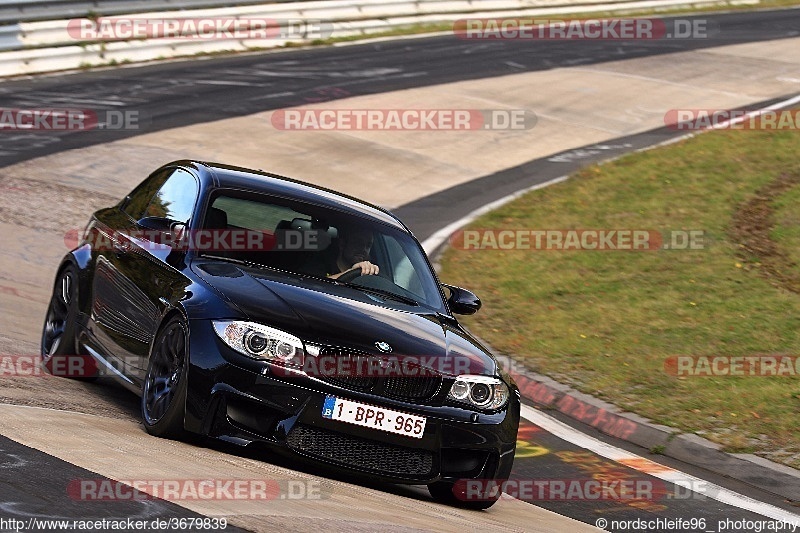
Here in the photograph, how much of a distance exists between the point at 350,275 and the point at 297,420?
5.12ft

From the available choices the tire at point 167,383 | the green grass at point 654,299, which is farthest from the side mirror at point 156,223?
the green grass at point 654,299

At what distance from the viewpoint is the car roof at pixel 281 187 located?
8.48 meters

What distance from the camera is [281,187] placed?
8602 mm

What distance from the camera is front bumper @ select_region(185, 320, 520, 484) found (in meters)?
6.75

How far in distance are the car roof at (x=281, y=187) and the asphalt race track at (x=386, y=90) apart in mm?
1527

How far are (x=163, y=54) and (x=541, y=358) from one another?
Result: 57.1 ft

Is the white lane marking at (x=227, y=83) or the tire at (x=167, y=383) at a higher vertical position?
the tire at (x=167, y=383)

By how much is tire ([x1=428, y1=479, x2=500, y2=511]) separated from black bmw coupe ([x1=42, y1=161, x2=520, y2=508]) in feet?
0.04

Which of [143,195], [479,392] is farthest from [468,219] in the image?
[479,392]

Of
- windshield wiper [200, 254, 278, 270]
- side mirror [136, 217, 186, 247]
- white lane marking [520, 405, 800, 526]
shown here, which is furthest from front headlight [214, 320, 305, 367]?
Result: white lane marking [520, 405, 800, 526]

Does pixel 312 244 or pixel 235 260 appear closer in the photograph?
pixel 235 260

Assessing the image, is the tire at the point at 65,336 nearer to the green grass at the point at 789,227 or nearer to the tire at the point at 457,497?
the tire at the point at 457,497

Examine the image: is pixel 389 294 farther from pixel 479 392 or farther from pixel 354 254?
pixel 479 392

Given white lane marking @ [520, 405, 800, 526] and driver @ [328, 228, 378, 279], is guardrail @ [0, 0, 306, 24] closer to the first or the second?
white lane marking @ [520, 405, 800, 526]
